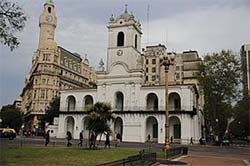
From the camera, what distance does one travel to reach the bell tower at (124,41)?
197 feet

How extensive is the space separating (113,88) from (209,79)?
1716 cm

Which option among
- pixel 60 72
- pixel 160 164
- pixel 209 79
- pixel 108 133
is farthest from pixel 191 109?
pixel 60 72

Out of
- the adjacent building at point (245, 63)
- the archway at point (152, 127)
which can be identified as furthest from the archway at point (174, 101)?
the adjacent building at point (245, 63)

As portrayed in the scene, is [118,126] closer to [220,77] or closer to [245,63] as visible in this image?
[220,77]

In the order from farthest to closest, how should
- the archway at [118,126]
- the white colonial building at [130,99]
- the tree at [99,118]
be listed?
the archway at [118,126]
the white colonial building at [130,99]
the tree at [99,118]

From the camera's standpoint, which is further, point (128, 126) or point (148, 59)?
point (148, 59)

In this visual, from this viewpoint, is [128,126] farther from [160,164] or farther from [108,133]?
[160,164]

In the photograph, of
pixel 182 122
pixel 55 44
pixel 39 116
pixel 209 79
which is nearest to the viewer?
pixel 209 79

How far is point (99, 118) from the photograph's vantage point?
29.8m

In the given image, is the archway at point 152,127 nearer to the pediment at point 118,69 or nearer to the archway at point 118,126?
the archway at point 118,126

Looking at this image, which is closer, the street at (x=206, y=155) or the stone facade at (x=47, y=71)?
the street at (x=206, y=155)

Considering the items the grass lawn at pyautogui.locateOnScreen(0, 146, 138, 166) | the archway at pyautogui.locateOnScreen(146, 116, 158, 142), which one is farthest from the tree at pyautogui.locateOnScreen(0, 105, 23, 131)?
the grass lawn at pyautogui.locateOnScreen(0, 146, 138, 166)

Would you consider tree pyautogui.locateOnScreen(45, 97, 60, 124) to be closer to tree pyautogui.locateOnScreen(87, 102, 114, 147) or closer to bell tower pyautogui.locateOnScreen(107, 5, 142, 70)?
bell tower pyautogui.locateOnScreen(107, 5, 142, 70)

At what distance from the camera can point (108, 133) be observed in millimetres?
30016
